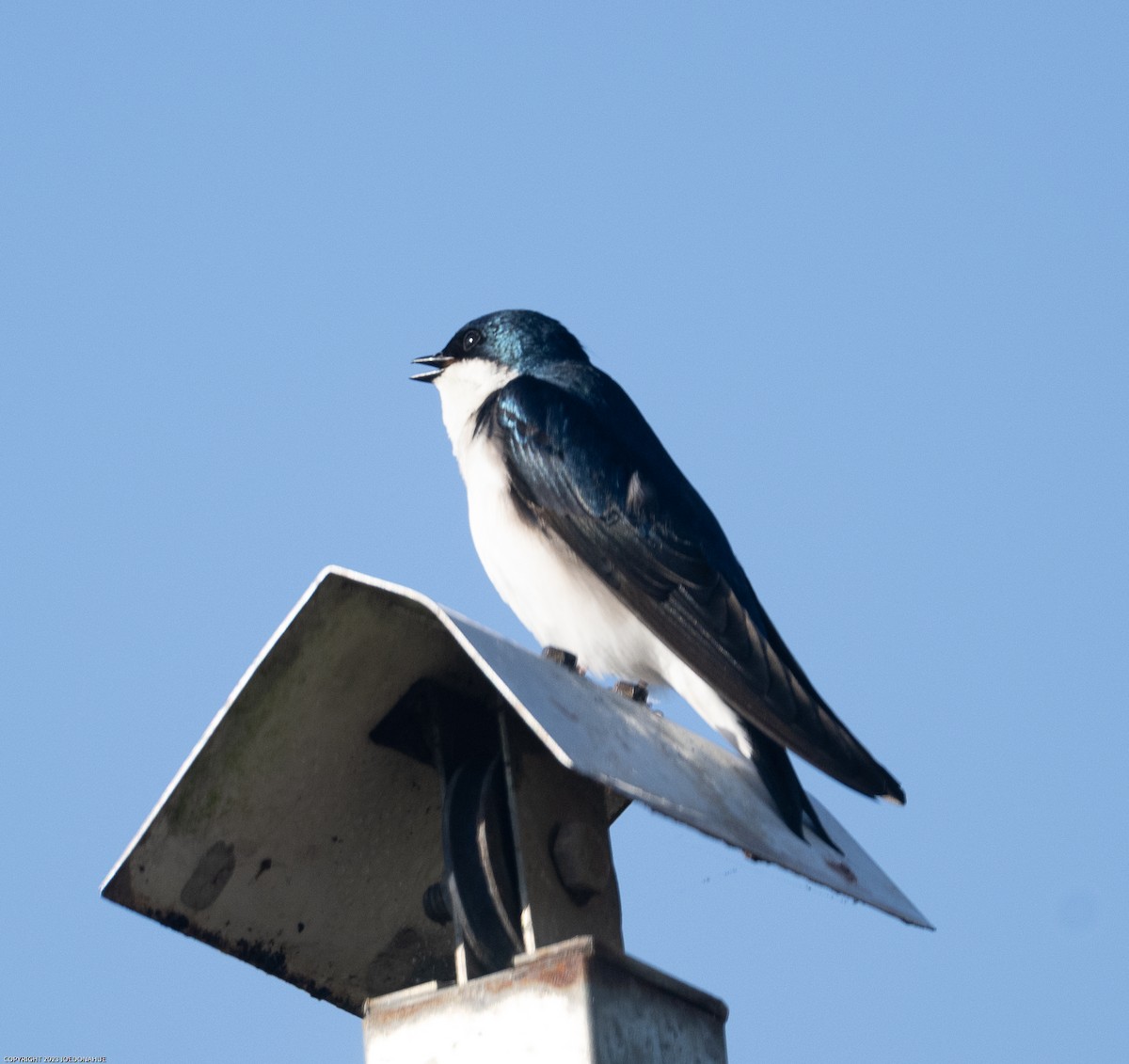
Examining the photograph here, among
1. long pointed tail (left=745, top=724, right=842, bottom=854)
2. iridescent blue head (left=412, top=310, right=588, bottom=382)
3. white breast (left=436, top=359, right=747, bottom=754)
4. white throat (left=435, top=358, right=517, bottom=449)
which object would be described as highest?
iridescent blue head (left=412, top=310, right=588, bottom=382)

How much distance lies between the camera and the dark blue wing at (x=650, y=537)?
10.5 feet

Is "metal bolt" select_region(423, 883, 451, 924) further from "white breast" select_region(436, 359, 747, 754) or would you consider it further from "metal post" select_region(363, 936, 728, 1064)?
"white breast" select_region(436, 359, 747, 754)

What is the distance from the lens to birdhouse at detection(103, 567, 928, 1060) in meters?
2.15

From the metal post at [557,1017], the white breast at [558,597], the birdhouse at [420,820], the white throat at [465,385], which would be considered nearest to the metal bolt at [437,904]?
the birdhouse at [420,820]

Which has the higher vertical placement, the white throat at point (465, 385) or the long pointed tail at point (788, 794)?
the white throat at point (465, 385)

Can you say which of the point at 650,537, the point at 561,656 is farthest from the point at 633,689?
the point at 650,537

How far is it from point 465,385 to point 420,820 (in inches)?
94.2

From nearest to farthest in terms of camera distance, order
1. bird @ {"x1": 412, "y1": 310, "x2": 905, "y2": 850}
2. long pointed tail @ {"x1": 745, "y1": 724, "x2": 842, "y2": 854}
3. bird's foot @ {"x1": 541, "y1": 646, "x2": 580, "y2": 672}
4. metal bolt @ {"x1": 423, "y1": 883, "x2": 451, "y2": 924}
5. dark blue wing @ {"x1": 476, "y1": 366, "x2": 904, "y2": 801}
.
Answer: metal bolt @ {"x1": 423, "y1": 883, "x2": 451, "y2": 924} < long pointed tail @ {"x1": 745, "y1": 724, "x2": 842, "y2": 854} < dark blue wing @ {"x1": 476, "y1": 366, "x2": 904, "y2": 801} < bird @ {"x1": 412, "y1": 310, "x2": 905, "y2": 850} < bird's foot @ {"x1": 541, "y1": 646, "x2": 580, "y2": 672}

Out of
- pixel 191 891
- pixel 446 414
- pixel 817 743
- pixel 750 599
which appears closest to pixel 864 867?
pixel 817 743

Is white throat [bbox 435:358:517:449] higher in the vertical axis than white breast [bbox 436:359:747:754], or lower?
higher

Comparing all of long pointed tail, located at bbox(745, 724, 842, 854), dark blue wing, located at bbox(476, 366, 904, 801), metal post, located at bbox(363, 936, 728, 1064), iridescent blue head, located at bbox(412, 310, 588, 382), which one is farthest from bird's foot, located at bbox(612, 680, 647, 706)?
metal post, located at bbox(363, 936, 728, 1064)

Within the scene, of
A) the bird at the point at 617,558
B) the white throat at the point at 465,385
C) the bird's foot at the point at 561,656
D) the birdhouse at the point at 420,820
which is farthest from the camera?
the white throat at the point at 465,385

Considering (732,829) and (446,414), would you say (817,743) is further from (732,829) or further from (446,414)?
(446,414)

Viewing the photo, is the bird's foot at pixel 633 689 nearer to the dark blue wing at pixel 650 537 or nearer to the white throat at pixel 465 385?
the dark blue wing at pixel 650 537
